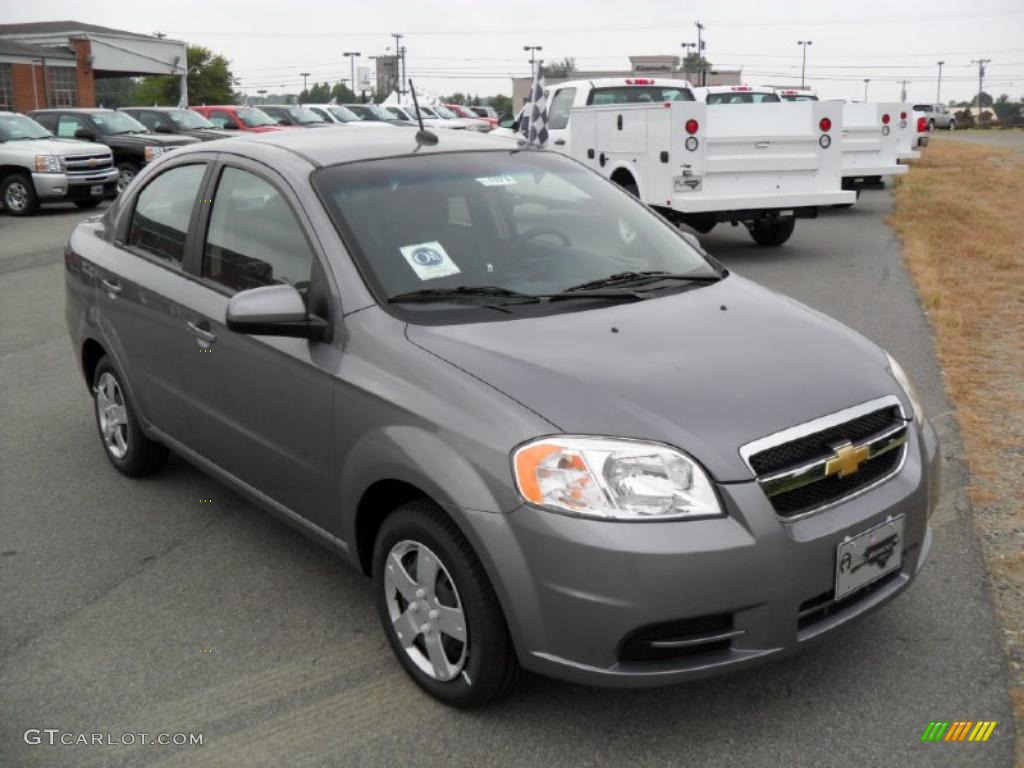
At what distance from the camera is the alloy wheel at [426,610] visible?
3131 millimetres

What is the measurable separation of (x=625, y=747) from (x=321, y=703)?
3.09ft

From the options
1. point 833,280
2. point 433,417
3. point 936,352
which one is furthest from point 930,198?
point 433,417

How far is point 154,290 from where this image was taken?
4.55 m

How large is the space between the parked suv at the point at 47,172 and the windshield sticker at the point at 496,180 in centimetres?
1642

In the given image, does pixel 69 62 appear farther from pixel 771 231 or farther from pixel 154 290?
pixel 154 290

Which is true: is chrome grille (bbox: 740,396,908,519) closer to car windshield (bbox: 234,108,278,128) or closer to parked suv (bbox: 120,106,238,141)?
parked suv (bbox: 120,106,238,141)

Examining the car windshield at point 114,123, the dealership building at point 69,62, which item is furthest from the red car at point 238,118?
the dealership building at point 69,62

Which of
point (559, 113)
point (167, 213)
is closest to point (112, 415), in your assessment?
point (167, 213)

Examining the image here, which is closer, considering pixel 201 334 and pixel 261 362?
pixel 261 362

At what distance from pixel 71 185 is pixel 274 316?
56.0 ft

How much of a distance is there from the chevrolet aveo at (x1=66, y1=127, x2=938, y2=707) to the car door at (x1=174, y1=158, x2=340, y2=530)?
0.01 m

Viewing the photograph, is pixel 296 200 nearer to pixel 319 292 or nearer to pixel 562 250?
pixel 319 292

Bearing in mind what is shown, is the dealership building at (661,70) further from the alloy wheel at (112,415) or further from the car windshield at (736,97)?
the alloy wheel at (112,415)

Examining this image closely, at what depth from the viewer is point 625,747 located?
120 inches
